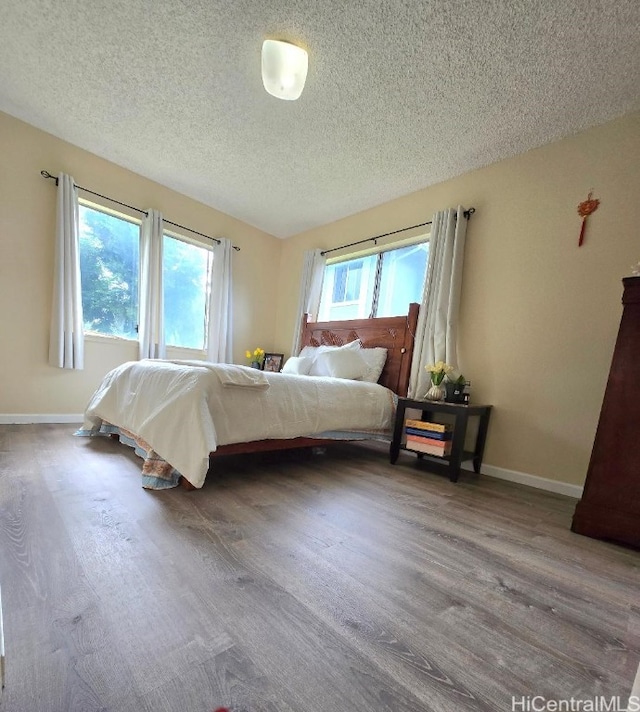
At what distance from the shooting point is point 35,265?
110 inches

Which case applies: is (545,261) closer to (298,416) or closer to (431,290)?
(431,290)

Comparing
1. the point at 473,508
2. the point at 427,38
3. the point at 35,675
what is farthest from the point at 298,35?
the point at 473,508

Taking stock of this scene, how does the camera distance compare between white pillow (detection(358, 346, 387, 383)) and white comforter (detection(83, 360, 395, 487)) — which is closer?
white comforter (detection(83, 360, 395, 487))

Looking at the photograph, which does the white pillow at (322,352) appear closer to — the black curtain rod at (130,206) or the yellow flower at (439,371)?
the yellow flower at (439,371)

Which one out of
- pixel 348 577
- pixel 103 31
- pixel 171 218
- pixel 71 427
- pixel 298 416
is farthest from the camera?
pixel 171 218

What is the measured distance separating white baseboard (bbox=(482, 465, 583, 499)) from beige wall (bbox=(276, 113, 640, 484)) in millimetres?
35

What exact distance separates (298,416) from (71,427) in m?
2.23

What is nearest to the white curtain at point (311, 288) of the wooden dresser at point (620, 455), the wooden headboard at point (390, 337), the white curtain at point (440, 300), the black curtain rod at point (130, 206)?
the wooden headboard at point (390, 337)

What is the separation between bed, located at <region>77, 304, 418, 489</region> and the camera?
5.30 ft

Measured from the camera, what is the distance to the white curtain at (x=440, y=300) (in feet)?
8.77

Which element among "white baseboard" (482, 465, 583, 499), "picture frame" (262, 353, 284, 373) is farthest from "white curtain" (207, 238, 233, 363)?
"white baseboard" (482, 465, 583, 499)

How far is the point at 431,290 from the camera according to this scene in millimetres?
2826

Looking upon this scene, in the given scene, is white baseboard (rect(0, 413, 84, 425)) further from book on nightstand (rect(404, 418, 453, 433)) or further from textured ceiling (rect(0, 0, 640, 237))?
book on nightstand (rect(404, 418, 453, 433))

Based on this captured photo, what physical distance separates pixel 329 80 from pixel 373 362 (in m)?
2.17
